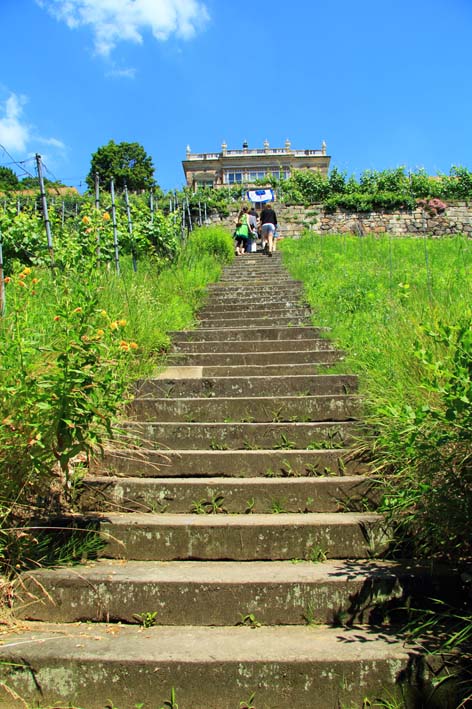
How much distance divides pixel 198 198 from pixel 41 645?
69.6 ft

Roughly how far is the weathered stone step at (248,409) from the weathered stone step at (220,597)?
1764mm

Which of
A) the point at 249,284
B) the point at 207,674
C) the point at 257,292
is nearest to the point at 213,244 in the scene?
the point at 249,284

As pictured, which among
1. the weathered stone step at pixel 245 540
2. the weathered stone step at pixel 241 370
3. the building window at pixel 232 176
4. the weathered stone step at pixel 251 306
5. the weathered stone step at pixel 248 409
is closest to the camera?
the weathered stone step at pixel 245 540

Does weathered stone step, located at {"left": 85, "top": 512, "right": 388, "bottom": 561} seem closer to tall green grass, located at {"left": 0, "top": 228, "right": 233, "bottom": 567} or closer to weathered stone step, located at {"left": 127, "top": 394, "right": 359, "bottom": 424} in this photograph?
tall green grass, located at {"left": 0, "top": 228, "right": 233, "bottom": 567}

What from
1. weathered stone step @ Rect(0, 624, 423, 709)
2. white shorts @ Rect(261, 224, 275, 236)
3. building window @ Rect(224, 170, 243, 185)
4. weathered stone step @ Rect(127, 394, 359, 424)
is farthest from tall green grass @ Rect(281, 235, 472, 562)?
building window @ Rect(224, 170, 243, 185)

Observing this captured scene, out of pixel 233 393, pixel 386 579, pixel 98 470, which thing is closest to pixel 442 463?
pixel 386 579

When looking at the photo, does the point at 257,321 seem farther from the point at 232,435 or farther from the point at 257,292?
the point at 232,435

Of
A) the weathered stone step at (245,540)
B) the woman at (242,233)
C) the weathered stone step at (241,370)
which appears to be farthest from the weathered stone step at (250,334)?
the woman at (242,233)

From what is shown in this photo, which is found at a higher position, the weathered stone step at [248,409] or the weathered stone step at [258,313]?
the weathered stone step at [258,313]

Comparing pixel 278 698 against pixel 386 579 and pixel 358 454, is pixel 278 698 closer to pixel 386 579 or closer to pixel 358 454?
pixel 386 579

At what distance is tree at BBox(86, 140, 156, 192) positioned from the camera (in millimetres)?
50591

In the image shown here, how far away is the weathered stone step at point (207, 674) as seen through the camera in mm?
2129

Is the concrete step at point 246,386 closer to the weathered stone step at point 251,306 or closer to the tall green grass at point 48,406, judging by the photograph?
the tall green grass at point 48,406

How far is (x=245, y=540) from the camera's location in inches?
Result: 115
